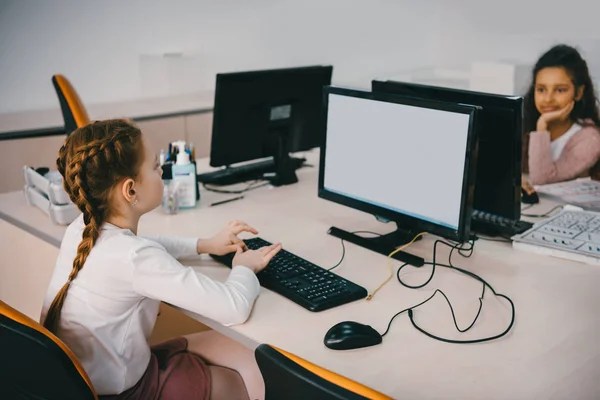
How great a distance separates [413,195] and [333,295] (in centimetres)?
38

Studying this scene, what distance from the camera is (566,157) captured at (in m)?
2.33

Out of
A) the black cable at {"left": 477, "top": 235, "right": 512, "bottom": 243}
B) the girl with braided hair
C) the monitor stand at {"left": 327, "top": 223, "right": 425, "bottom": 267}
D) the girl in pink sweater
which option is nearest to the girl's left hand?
the girl with braided hair

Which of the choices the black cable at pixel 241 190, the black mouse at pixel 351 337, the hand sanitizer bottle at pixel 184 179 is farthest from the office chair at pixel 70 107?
the black mouse at pixel 351 337

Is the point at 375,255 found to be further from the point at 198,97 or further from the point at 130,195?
the point at 198,97

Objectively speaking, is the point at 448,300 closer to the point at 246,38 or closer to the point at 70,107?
the point at 70,107

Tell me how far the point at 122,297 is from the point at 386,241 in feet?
2.43

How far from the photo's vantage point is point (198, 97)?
11.8 feet

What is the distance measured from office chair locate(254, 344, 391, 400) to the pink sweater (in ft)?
5.31

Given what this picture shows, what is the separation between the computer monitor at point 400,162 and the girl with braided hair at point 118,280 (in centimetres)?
45

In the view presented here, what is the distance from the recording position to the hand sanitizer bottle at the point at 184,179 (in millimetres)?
2084

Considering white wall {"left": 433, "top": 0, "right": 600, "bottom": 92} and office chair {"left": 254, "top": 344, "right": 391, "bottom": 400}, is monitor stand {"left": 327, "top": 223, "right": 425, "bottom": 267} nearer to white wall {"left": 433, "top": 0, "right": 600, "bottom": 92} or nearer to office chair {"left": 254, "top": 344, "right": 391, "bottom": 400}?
office chair {"left": 254, "top": 344, "right": 391, "bottom": 400}

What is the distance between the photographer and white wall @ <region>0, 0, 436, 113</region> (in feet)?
9.78

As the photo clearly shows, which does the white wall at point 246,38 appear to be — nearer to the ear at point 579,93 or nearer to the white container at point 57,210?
the ear at point 579,93

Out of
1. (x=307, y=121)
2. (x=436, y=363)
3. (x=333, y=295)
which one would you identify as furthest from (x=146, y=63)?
(x=436, y=363)
